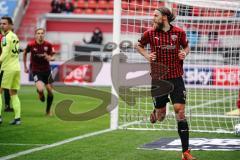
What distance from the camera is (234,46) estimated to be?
14750 mm

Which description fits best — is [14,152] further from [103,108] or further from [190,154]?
[103,108]

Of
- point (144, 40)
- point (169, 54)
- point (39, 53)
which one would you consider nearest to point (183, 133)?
point (169, 54)

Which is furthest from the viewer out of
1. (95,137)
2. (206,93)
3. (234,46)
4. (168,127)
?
(206,93)

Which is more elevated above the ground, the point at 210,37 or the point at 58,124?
the point at 210,37

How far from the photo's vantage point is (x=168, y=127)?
13.6m

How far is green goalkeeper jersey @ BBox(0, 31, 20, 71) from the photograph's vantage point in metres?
13.5

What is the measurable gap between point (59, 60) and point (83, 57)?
3.63ft

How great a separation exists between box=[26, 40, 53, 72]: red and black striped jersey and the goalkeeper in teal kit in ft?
6.10

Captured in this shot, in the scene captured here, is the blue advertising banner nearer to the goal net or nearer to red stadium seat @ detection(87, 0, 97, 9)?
red stadium seat @ detection(87, 0, 97, 9)

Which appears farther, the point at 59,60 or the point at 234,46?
the point at 59,60

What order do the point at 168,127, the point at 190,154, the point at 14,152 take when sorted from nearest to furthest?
the point at 190,154 → the point at 14,152 → the point at 168,127

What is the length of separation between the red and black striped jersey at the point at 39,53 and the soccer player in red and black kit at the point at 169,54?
6.64 metres

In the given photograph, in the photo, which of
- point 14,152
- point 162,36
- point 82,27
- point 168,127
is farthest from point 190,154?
point 82,27

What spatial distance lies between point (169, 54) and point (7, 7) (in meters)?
27.9
